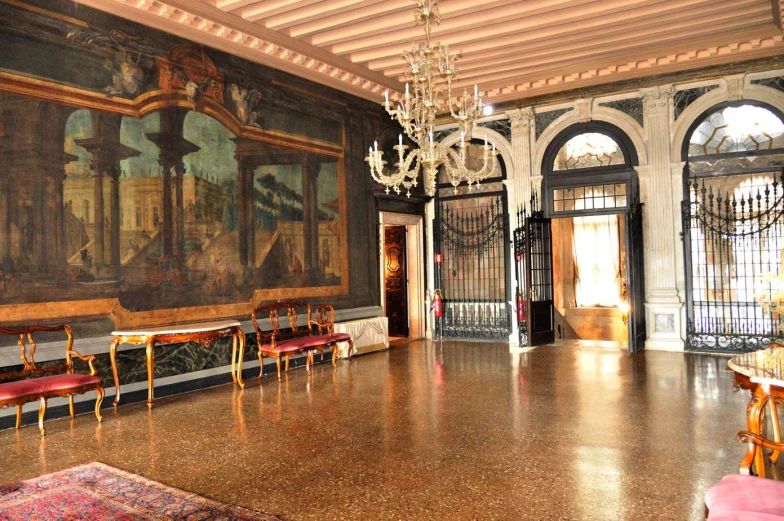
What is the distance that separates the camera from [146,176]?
273 inches

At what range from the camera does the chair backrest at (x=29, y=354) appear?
559 cm

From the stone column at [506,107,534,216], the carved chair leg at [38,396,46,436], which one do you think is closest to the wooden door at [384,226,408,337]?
the stone column at [506,107,534,216]

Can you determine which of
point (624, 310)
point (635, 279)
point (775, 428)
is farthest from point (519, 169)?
point (775, 428)

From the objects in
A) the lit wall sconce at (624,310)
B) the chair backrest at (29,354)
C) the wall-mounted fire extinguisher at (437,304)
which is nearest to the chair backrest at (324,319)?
the wall-mounted fire extinguisher at (437,304)

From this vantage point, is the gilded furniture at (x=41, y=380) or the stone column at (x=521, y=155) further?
the stone column at (x=521, y=155)

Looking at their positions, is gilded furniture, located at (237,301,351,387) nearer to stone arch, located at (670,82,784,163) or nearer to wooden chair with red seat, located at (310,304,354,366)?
wooden chair with red seat, located at (310,304,354,366)

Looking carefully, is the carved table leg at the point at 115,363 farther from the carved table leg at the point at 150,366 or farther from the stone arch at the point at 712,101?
the stone arch at the point at 712,101

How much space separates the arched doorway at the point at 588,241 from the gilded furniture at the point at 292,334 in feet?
11.3

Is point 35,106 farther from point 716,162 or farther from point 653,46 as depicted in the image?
point 716,162

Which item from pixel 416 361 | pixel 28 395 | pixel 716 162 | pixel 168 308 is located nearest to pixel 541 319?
pixel 416 361

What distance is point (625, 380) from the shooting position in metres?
7.14

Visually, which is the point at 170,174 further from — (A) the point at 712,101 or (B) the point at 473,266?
(A) the point at 712,101

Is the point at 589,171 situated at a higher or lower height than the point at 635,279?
higher

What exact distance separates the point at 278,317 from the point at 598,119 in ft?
21.8
